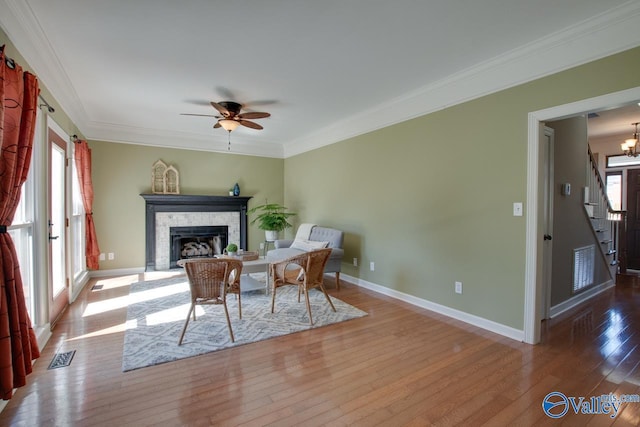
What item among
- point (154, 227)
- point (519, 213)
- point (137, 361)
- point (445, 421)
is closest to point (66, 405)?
point (137, 361)

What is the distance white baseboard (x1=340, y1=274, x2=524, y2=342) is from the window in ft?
18.1

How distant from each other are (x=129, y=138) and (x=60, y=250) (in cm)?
269

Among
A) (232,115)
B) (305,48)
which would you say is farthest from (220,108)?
(305,48)

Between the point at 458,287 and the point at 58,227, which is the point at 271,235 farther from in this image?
the point at 458,287

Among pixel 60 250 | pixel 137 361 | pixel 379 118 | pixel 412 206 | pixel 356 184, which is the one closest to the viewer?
pixel 137 361

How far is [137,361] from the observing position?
2.50 metres

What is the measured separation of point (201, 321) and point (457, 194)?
319 cm

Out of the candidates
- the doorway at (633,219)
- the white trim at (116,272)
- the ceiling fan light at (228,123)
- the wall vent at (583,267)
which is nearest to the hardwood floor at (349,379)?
the wall vent at (583,267)

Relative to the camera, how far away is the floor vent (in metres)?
2.44

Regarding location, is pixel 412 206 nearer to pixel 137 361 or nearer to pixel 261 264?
pixel 261 264

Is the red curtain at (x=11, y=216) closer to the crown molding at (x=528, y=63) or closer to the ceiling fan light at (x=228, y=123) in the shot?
the ceiling fan light at (x=228, y=123)

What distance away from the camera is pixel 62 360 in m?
2.52

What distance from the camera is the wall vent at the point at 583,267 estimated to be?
4023mm

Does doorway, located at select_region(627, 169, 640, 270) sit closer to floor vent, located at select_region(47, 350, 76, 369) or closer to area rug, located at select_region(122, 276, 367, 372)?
area rug, located at select_region(122, 276, 367, 372)
